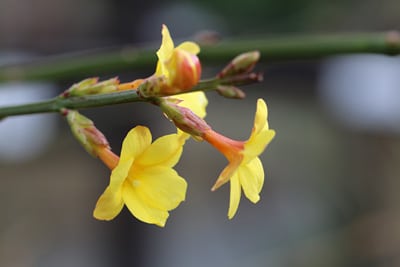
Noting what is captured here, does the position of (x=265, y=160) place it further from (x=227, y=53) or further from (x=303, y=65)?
(x=227, y=53)

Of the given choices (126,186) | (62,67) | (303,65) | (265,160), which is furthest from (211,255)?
(126,186)

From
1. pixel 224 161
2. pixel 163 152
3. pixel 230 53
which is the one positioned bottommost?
pixel 224 161

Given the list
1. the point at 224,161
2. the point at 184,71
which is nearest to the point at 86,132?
the point at 184,71

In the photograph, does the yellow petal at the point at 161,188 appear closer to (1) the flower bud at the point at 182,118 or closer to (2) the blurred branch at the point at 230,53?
(1) the flower bud at the point at 182,118

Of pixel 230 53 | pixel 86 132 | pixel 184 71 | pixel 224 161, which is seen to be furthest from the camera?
pixel 224 161

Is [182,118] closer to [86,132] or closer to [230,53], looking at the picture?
[86,132]

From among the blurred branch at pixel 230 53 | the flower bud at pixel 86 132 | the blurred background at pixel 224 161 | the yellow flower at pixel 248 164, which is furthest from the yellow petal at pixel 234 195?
the blurred background at pixel 224 161
